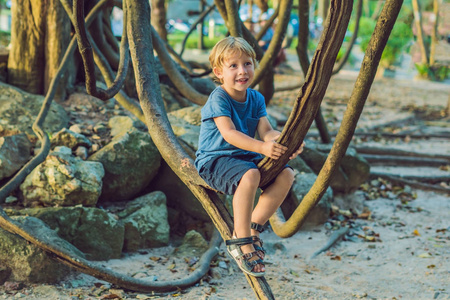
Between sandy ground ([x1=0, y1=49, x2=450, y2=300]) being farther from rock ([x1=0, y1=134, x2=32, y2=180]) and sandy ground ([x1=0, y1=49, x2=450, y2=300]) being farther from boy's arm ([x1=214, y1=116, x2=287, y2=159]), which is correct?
boy's arm ([x1=214, y1=116, x2=287, y2=159])

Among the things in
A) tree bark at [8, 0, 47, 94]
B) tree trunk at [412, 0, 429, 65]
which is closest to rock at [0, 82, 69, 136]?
tree bark at [8, 0, 47, 94]

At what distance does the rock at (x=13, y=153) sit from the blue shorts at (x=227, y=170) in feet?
7.68

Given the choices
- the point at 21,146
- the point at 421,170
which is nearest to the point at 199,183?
the point at 21,146

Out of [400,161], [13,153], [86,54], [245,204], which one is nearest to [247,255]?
[245,204]

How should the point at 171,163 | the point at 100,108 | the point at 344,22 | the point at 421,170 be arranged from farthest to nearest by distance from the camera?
1. the point at 421,170
2. the point at 100,108
3. the point at 171,163
4. the point at 344,22

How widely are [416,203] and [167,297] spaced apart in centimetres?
329

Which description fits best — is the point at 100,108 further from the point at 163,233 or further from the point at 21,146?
the point at 163,233

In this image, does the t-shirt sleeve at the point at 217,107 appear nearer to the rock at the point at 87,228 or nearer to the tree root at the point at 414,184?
the rock at the point at 87,228

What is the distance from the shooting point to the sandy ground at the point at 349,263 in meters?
3.48

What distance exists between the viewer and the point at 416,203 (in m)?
5.68

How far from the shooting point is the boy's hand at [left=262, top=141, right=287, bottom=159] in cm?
188

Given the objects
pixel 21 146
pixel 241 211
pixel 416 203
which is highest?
pixel 241 211

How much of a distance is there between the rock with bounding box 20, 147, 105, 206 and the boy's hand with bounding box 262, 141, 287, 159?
232 centimetres

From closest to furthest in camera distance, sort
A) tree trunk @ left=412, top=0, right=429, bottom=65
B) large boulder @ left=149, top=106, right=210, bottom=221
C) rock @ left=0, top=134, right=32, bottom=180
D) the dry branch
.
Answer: the dry branch, rock @ left=0, top=134, right=32, bottom=180, large boulder @ left=149, top=106, right=210, bottom=221, tree trunk @ left=412, top=0, right=429, bottom=65
